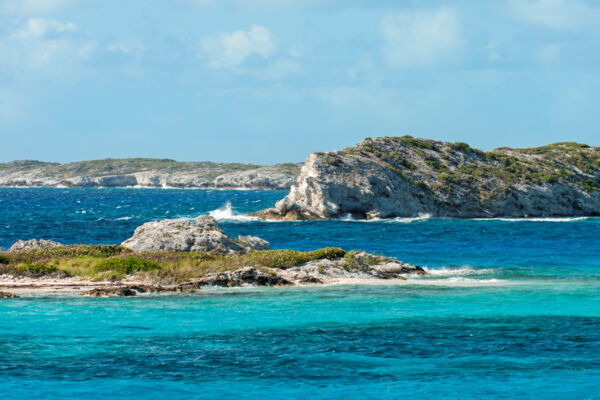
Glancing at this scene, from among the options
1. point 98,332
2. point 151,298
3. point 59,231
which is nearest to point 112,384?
point 98,332

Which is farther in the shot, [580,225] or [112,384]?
[580,225]

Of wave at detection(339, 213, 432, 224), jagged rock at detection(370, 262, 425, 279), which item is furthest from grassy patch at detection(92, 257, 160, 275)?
wave at detection(339, 213, 432, 224)

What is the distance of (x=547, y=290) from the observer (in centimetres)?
3403

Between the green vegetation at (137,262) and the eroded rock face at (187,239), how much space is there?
175 centimetres

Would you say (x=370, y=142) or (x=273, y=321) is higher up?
(x=370, y=142)

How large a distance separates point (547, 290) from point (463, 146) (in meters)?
74.2

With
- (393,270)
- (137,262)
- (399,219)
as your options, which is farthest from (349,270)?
(399,219)

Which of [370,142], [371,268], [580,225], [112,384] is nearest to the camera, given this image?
[112,384]

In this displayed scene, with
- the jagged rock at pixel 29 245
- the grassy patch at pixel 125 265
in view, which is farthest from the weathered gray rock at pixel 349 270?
the jagged rock at pixel 29 245

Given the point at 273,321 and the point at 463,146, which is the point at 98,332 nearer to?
the point at 273,321

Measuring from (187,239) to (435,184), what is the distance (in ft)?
184

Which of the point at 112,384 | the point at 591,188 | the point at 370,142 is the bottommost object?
the point at 112,384

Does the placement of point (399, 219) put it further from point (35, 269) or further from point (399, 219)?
point (35, 269)

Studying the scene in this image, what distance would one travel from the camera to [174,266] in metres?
35.4
